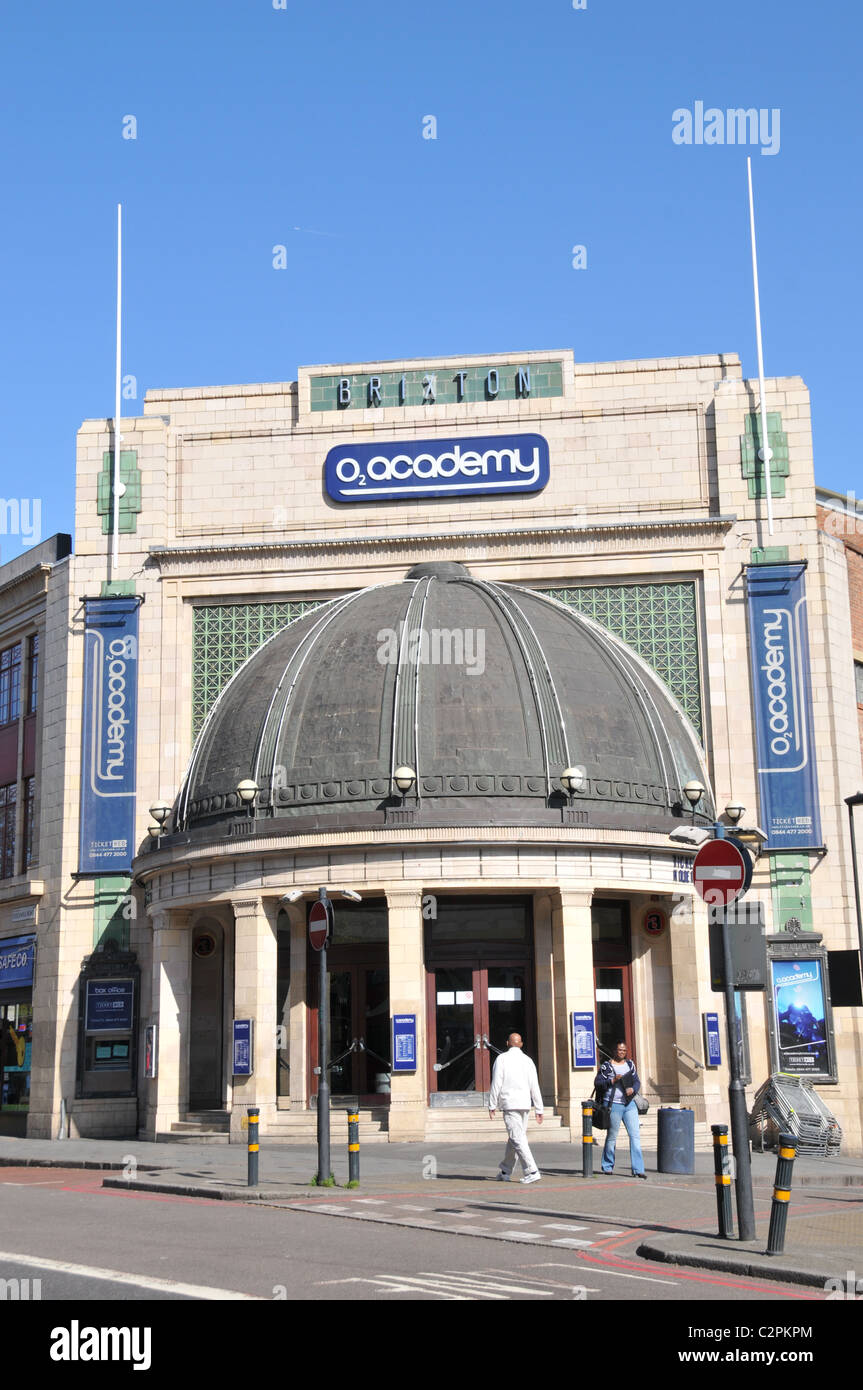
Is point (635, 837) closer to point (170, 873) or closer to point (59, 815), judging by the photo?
point (170, 873)

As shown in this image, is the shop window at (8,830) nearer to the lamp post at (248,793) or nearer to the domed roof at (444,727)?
the domed roof at (444,727)

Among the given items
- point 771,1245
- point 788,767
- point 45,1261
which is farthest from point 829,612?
point 45,1261

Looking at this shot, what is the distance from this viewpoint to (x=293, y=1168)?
2469 centimetres

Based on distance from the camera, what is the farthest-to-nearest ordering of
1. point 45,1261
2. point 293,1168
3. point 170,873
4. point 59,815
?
point 59,815
point 170,873
point 293,1168
point 45,1261

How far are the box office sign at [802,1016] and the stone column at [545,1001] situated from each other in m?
6.87

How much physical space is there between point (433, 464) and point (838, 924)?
16431mm

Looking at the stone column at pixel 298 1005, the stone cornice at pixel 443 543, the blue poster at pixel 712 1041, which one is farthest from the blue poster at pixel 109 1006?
the blue poster at pixel 712 1041

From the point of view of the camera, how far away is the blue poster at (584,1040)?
31.5 meters

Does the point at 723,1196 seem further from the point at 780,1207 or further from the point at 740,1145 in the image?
the point at 780,1207

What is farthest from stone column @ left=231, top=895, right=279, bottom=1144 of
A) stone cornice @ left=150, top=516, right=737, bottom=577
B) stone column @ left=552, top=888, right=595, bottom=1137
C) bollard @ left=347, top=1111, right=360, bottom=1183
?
stone cornice @ left=150, top=516, right=737, bottom=577

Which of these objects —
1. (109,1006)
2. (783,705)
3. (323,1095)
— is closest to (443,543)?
(783,705)

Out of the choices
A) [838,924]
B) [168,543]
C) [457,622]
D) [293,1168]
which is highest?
[168,543]

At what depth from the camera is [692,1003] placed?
33.9 metres

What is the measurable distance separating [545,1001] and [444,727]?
6395mm
